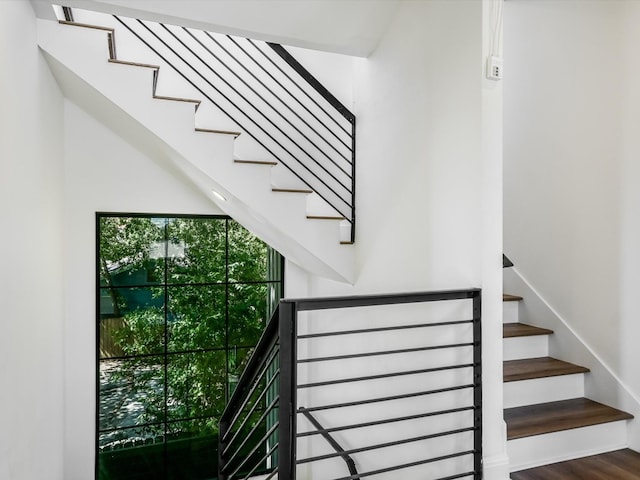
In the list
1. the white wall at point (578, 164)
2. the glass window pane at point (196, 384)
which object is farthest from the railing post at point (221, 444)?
the white wall at point (578, 164)

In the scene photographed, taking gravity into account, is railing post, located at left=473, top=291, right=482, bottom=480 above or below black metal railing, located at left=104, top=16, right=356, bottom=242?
below

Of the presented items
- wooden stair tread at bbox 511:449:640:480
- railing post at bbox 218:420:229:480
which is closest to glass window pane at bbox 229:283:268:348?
railing post at bbox 218:420:229:480

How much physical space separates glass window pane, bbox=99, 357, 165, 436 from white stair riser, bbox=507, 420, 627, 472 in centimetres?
334

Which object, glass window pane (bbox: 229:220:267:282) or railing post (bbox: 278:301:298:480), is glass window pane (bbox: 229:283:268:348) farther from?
railing post (bbox: 278:301:298:480)

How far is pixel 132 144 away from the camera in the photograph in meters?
4.12

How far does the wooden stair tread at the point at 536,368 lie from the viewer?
277 centimetres

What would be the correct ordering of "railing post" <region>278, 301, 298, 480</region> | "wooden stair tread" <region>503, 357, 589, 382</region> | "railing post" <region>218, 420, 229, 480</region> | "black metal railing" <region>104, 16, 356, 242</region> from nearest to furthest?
1. "railing post" <region>278, 301, 298, 480</region>
2. "wooden stair tread" <region>503, 357, 589, 382</region>
3. "railing post" <region>218, 420, 229, 480</region>
4. "black metal railing" <region>104, 16, 356, 242</region>

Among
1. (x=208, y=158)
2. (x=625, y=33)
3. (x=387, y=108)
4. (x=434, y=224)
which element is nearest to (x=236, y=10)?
(x=208, y=158)

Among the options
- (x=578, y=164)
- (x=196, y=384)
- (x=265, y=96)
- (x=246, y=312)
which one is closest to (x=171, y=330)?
(x=196, y=384)

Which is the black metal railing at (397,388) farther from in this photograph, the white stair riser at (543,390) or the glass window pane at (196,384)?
the glass window pane at (196,384)

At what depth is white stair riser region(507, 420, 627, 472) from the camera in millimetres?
2412

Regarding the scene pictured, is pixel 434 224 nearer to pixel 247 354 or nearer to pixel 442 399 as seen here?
pixel 442 399

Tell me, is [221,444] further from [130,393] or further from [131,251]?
[131,251]

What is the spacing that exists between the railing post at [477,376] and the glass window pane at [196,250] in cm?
298
